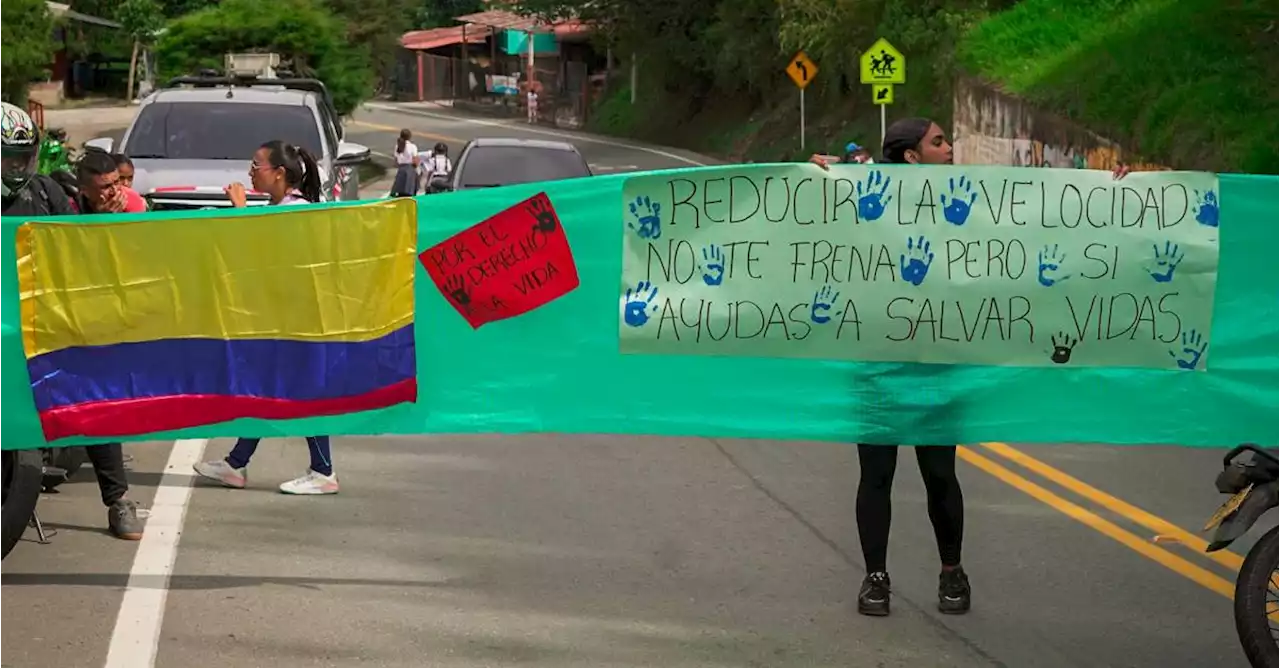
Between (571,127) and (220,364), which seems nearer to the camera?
(220,364)

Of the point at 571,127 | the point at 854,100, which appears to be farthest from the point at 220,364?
the point at 571,127

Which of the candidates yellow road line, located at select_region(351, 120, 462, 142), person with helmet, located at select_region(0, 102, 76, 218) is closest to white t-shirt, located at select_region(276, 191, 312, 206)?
person with helmet, located at select_region(0, 102, 76, 218)

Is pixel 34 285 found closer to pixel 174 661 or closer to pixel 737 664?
pixel 174 661

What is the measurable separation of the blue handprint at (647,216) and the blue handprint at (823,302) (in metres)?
0.66

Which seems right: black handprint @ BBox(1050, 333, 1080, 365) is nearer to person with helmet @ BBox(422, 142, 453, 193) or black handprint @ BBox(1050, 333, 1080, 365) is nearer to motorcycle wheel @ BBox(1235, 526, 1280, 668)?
motorcycle wheel @ BBox(1235, 526, 1280, 668)

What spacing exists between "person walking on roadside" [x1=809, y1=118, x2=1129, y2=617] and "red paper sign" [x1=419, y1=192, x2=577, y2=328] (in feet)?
3.53

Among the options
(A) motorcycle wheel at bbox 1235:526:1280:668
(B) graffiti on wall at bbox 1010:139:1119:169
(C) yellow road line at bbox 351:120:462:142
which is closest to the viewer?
(A) motorcycle wheel at bbox 1235:526:1280:668

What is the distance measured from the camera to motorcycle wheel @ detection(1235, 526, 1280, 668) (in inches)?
239

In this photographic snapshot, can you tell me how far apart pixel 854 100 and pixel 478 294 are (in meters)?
47.2

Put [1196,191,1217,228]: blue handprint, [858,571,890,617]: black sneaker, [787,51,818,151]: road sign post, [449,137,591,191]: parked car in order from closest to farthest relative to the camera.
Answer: [858,571,890,617]: black sneaker
[1196,191,1217,228]: blue handprint
[449,137,591,191]: parked car
[787,51,818,151]: road sign post

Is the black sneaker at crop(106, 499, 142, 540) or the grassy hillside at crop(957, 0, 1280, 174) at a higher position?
the grassy hillside at crop(957, 0, 1280, 174)

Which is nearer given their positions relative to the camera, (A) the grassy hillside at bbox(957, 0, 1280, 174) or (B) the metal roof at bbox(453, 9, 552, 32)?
(A) the grassy hillside at bbox(957, 0, 1280, 174)

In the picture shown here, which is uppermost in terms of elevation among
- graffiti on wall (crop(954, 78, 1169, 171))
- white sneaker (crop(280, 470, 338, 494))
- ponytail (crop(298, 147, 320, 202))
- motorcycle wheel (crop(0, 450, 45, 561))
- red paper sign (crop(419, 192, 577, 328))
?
ponytail (crop(298, 147, 320, 202))

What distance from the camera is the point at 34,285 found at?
751 cm
